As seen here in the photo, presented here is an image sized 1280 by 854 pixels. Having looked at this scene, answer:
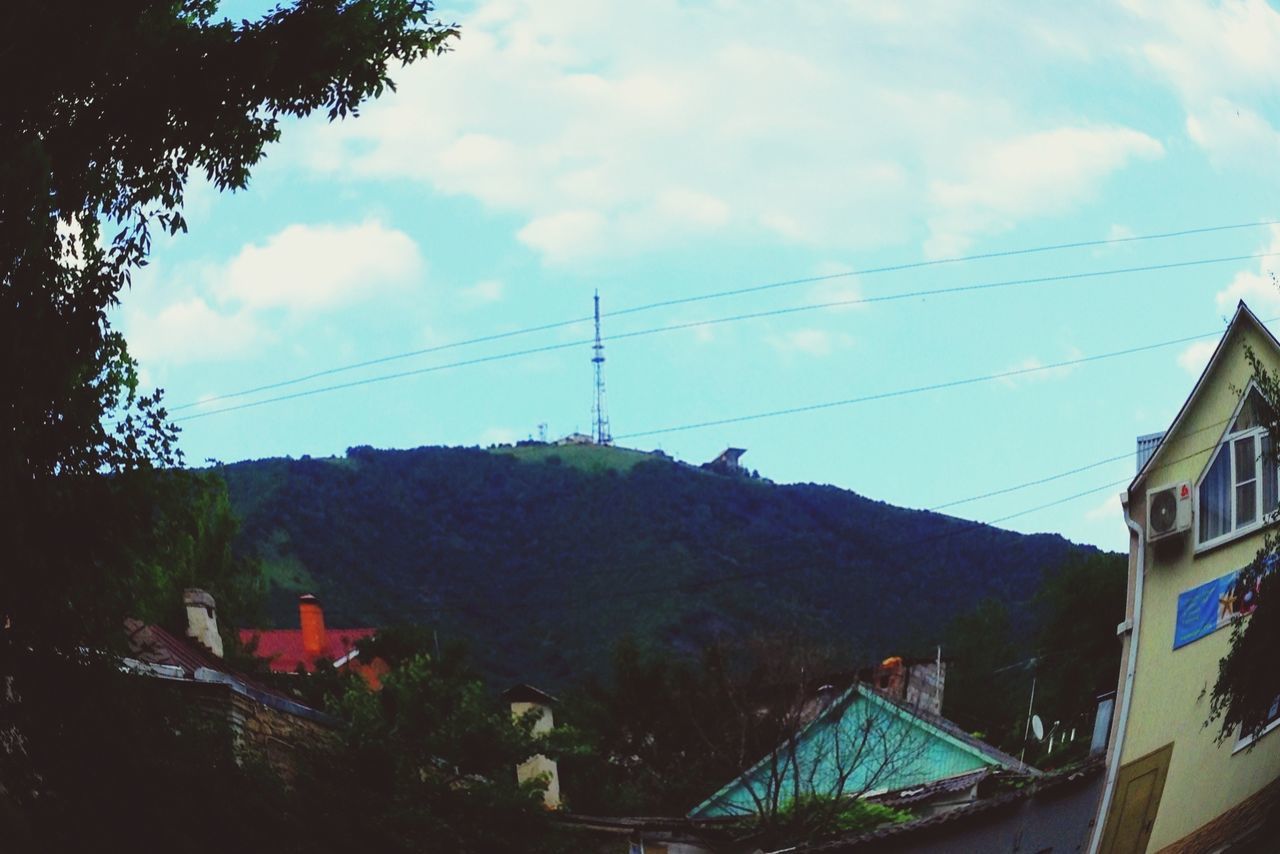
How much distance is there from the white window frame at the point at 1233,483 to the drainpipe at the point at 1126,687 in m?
0.49

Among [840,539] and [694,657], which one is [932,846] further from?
[694,657]

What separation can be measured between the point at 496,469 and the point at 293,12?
2634cm

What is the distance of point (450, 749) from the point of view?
48.6 feet

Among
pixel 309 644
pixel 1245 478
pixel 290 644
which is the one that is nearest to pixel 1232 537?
pixel 1245 478

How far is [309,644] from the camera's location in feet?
98.8

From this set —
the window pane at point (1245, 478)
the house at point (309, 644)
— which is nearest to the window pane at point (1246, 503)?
the window pane at point (1245, 478)

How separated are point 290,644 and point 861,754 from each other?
18.7 m

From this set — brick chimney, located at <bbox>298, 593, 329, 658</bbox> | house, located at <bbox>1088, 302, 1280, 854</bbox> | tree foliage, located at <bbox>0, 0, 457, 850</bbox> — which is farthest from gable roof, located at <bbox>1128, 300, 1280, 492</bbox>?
brick chimney, located at <bbox>298, 593, 329, 658</bbox>

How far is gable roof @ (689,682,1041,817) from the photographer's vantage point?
15.6 m

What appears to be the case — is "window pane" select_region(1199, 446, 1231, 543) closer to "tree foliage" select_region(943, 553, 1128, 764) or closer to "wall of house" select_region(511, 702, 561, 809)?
"tree foliage" select_region(943, 553, 1128, 764)

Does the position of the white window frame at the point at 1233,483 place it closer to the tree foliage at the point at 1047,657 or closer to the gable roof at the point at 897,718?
the tree foliage at the point at 1047,657

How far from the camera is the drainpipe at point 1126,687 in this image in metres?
10.1

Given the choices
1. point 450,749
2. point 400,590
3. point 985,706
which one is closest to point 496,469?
point 400,590

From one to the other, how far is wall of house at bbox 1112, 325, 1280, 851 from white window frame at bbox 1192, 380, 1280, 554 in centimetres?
4
